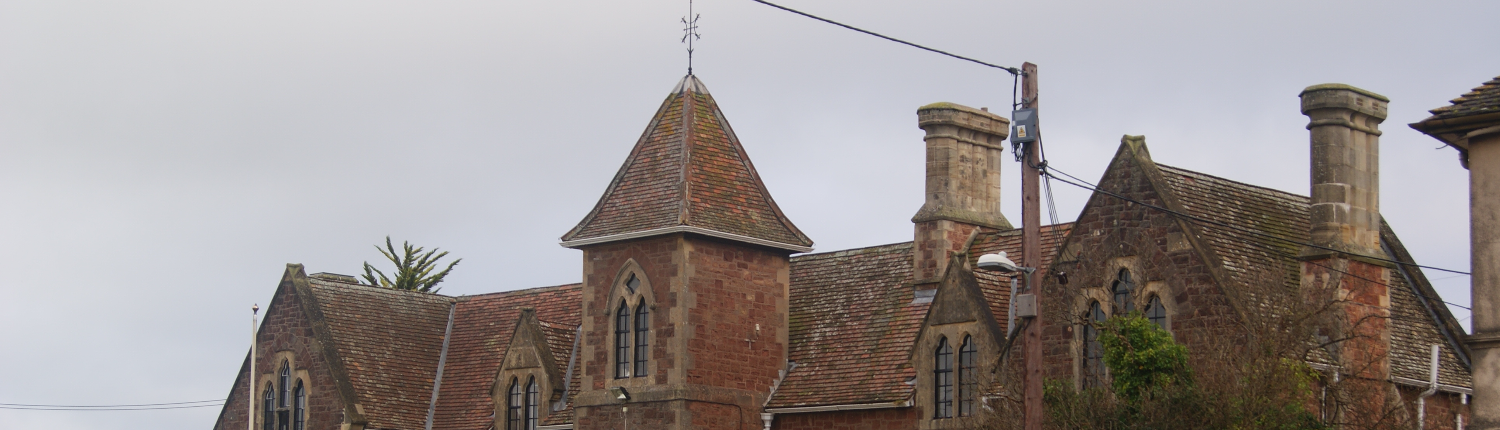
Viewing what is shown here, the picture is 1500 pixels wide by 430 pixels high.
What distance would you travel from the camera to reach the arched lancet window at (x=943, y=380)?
1277 inches

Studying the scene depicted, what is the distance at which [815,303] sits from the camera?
1438 inches

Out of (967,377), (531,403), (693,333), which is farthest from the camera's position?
(531,403)

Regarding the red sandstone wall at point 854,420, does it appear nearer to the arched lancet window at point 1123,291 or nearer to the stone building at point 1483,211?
the arched lancet window at point 1123,291

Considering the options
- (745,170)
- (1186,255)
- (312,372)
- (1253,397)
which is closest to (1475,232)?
(1253,397)

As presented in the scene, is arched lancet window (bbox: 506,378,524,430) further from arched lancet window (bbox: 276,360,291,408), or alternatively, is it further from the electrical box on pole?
the electrical box on pole

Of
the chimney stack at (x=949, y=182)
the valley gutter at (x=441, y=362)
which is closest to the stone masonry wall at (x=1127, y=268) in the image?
the chimney stack at (x=949, y=182)

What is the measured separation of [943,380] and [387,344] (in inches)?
553

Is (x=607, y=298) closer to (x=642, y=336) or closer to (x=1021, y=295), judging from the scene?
(x=642, y=336)

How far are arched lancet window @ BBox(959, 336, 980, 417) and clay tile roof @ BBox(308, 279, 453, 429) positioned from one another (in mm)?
13064

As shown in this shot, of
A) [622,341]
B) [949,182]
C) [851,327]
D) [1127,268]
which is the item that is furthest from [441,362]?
[1127,268]

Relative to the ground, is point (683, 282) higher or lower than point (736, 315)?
higher

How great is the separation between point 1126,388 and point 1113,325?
98cm

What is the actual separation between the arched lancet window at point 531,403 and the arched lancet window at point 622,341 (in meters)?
3.38

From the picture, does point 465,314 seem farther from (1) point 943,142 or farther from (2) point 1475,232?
(2) point 1475,232
